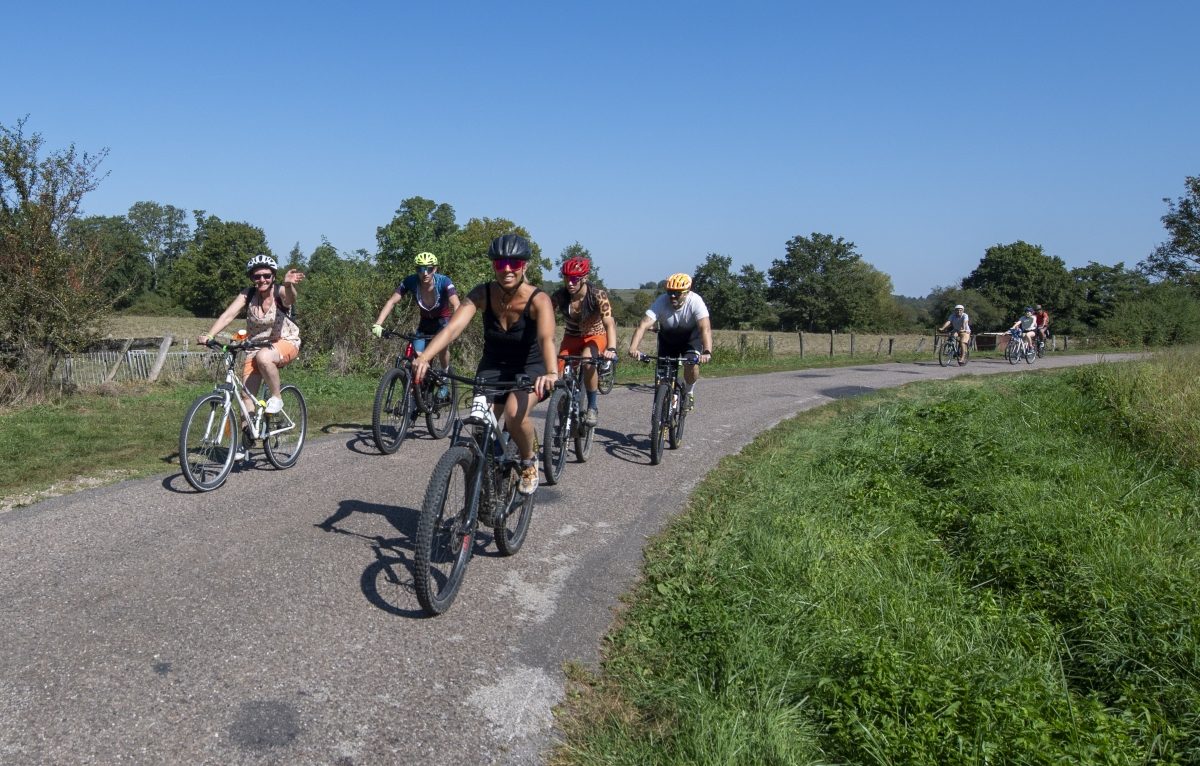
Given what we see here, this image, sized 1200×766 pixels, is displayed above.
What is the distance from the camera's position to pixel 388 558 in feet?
16.0

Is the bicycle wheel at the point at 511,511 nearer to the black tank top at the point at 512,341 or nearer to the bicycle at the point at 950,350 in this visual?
the black tank top at the point at 512,341

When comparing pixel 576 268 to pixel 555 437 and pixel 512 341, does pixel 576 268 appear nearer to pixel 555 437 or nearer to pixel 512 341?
pixel 555 437

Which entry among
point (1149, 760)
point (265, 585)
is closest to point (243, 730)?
point (265, 585)

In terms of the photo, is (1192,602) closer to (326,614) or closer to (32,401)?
(326,614)

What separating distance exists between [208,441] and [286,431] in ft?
3.17

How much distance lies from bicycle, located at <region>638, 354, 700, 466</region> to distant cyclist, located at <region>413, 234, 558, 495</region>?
9.62 ft

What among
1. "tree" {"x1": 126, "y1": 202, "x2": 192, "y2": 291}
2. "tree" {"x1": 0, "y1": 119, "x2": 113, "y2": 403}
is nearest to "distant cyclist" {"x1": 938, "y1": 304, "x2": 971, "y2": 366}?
"tree" {"x1": 0, "y1": 119, "x2": 113, "y2": 403}

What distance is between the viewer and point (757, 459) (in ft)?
27.6

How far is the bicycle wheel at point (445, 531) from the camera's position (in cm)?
A: 391

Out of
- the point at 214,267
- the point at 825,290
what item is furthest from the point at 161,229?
the point at 825,290

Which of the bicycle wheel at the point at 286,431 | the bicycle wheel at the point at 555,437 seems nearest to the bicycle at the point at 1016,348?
the bicycle wheel at the point at 555,437

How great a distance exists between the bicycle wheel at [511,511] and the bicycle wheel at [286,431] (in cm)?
281

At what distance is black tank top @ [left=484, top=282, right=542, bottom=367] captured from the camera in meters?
5.05

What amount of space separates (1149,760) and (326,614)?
3.75 meters
